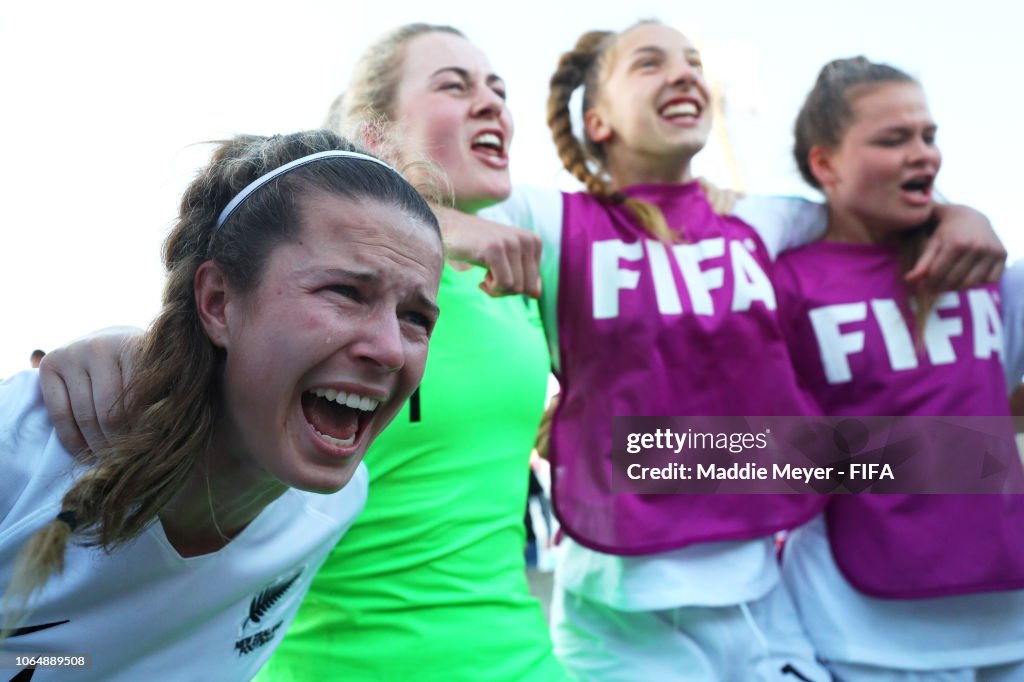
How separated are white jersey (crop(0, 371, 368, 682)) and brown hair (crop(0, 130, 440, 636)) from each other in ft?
0.22

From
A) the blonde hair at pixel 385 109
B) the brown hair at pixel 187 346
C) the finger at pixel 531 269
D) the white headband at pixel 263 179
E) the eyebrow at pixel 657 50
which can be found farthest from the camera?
the eyebrow at pixel 657 50

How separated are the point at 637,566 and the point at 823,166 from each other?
145 cm

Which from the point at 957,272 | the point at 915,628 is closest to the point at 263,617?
the point at 915,628

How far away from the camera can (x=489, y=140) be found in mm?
2340

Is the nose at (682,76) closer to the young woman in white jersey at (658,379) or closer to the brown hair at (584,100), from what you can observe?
the young woman in white jersey at (658,379)

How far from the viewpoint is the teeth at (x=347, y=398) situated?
1443 millimetres

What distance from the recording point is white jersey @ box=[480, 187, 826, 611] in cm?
216

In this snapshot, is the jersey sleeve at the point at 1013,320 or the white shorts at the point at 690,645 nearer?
the white shorts at the point at 690,645

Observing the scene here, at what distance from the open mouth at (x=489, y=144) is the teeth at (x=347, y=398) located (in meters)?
1.03

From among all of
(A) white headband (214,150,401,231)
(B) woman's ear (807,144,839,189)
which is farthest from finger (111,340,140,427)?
(B) woman's ear (807,144,839,189)

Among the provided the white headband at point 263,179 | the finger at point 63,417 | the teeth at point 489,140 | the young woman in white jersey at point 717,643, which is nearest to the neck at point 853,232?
the young woman in white jersey at point 717,643

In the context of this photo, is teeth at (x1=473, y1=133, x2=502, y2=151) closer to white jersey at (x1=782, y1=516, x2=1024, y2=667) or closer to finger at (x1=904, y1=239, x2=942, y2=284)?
finger at (x1=904, y1=239, x2=942, y2=284)

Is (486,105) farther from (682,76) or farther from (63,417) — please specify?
(63,417)

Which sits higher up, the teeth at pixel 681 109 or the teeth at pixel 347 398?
the teeth at pixel 681 109
